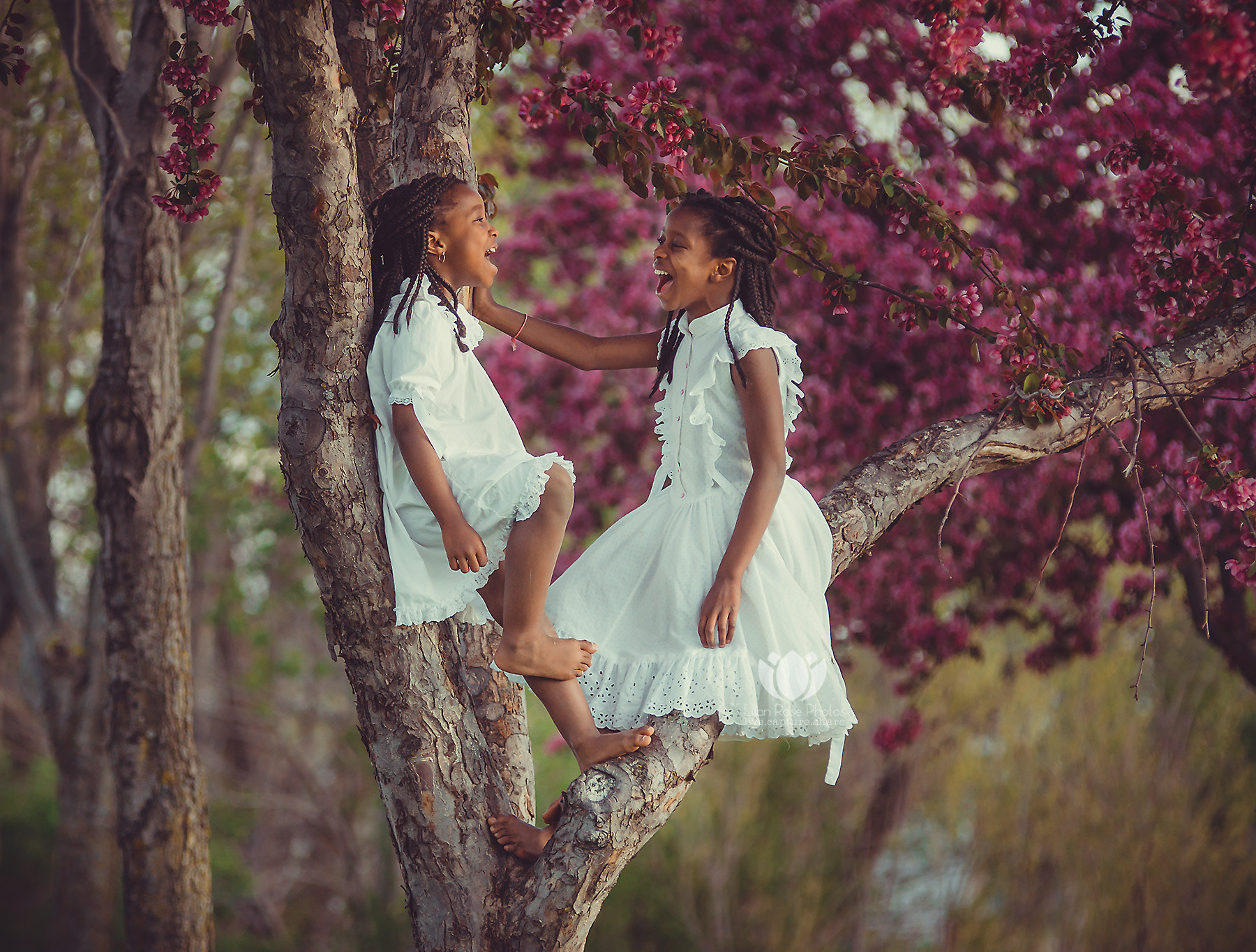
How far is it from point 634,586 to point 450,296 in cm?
76

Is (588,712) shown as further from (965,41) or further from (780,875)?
(780,875)

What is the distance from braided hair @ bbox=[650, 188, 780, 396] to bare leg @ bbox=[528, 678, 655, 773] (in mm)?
863

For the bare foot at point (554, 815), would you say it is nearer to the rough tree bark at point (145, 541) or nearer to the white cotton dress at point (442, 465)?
the white cotton dress at point (442, 465)

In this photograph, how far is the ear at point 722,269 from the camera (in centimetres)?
238

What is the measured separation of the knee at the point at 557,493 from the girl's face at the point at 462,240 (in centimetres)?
52


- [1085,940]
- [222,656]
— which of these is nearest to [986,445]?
[1085,940]

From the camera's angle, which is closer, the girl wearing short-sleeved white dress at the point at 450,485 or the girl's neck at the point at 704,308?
the girl wearing short-sleeved white dress at the point at 450,485

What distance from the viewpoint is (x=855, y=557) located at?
8.13 feet

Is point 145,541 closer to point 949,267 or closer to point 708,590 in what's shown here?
point 708,590

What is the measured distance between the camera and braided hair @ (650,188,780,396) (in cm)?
236

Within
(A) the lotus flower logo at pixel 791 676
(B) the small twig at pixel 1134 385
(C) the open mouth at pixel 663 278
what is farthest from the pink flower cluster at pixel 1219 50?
(A) the lotus flower logo at pixel 791 676

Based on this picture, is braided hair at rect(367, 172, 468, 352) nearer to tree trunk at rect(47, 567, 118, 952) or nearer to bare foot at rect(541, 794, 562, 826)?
bare foot at rect(541, 794, 562, 826)

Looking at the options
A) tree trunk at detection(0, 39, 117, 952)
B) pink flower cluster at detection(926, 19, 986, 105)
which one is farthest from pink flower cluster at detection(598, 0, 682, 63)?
tree trunk at detection(0, 39, 117, 952)

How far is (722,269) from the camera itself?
94.0 inches
